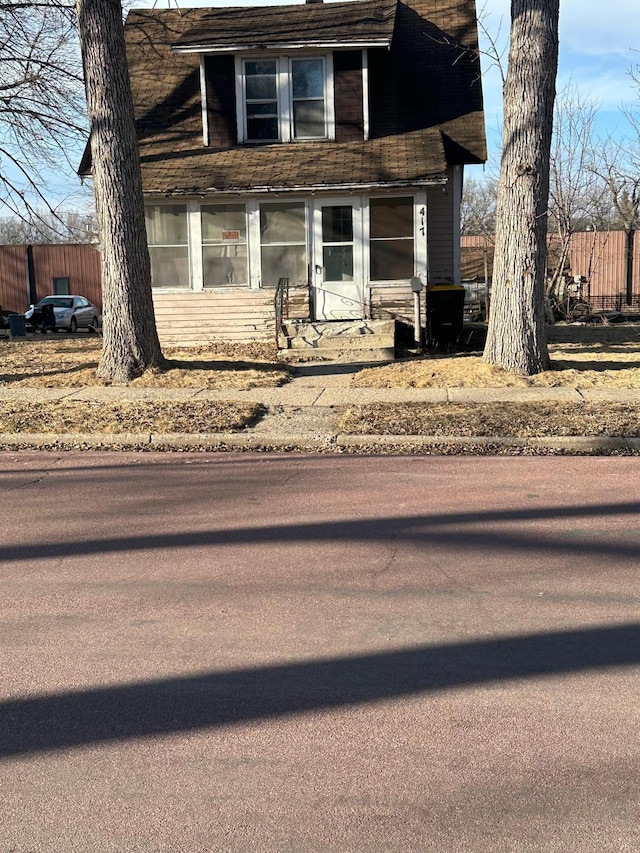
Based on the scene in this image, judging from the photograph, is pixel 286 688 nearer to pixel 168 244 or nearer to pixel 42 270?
pixel 168 244

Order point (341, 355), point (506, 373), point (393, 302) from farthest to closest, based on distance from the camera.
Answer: point (393, 302) < point (341, 355) < point (506, 373)

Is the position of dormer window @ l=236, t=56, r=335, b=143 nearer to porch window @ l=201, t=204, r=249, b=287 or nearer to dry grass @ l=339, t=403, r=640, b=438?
porch window @ l=201, t=204, r=249, b=287

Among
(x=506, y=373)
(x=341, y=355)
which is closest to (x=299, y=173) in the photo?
(x=341, y=355)

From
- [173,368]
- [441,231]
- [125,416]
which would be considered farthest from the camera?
[441,231]

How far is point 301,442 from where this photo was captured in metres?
10.0

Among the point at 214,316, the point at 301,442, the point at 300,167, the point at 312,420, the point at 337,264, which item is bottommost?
the point at 301,442

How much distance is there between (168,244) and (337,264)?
12.7 feet

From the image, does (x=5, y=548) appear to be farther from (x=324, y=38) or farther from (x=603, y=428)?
(x=324, y=38)

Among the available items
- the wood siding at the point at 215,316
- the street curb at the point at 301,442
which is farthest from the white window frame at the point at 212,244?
the street curb at the point at 301,442

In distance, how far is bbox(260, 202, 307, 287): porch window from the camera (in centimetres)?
1959

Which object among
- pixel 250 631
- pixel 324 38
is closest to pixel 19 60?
pixel 324 38

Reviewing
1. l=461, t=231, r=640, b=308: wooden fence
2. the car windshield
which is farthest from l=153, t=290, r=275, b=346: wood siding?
l=461, t=231, r=640, b=308: wooden fence

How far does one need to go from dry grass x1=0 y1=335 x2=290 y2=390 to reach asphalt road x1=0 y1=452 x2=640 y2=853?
604 centimetres

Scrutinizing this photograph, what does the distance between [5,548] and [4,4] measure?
50.2ft
